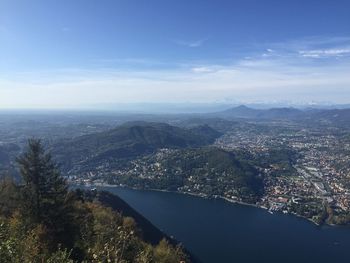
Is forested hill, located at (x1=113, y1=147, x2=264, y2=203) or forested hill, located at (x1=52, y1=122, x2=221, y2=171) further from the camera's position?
forested hill, located at (x1=52, y1=122, x2=221, y2=171)

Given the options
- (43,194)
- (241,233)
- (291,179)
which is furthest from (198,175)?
(43,194)

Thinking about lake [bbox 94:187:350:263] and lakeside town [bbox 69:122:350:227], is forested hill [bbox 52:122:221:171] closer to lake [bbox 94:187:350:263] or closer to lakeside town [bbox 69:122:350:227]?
lakeside town [bbox 69:122:350:227]

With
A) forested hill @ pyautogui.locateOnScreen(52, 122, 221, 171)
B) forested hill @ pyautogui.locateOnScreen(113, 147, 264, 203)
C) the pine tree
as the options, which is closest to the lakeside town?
forested hill @ pyautogui.locateOnScreen(113, 147, 264, 203)

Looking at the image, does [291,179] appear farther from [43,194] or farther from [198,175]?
[43,194]

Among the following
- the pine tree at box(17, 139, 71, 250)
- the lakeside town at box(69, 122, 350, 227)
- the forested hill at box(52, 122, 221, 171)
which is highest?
the pine tree at box(17, 139, 71, 250)

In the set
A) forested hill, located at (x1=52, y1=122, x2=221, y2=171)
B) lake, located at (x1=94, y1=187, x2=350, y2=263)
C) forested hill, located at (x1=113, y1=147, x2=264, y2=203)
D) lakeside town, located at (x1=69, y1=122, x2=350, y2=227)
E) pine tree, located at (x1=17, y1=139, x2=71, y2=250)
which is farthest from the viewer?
forested hill, located at (x1=52, y1=122, x2=221, y2=171)

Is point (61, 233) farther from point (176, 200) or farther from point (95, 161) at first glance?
point (95, 161)

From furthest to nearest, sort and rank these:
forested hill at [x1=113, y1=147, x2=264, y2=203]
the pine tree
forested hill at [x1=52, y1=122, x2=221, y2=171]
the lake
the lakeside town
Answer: forested hill at [x1=52, y1=122, x2=221, y2=171] → forested hill at [x1=113, y1=147, x2=264, y2=203] → the lakeside town → the lake → the pine tree

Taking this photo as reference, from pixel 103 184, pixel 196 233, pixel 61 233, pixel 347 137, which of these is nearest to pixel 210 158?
pixel 103 184
